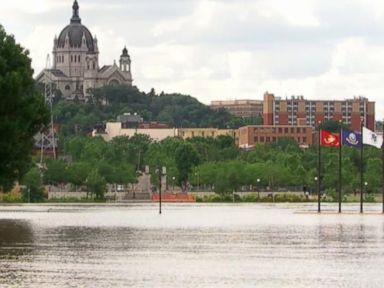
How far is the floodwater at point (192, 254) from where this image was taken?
42844 millimetres

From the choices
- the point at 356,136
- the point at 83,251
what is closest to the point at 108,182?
the point at 356,136

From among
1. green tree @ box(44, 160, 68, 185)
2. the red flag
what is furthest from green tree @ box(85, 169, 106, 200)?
the red flag

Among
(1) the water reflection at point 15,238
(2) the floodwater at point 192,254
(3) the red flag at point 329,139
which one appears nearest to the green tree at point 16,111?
(1) the water reflection at point 15,238

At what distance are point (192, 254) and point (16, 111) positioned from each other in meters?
30.4

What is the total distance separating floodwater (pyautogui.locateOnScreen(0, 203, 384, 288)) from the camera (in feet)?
141

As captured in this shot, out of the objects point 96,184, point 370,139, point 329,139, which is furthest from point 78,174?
point 370,139

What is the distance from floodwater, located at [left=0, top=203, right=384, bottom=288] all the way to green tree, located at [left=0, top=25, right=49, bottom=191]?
455cm

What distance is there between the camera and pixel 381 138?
9369 cm

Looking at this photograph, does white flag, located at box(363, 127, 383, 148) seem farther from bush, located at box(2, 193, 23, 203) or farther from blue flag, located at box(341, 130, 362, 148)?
bush, located at box(2, 193, 23, 203)

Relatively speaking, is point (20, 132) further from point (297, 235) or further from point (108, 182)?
point (108, 182)

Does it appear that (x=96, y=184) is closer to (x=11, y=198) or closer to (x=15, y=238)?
(x=11, y=198)

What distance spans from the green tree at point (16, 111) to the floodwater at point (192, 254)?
4546 millimetres

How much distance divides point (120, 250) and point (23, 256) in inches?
177

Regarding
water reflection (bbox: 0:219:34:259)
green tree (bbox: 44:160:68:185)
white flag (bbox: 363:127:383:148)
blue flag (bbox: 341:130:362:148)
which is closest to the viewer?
water reflection (bbox: 0:219:34:259)
